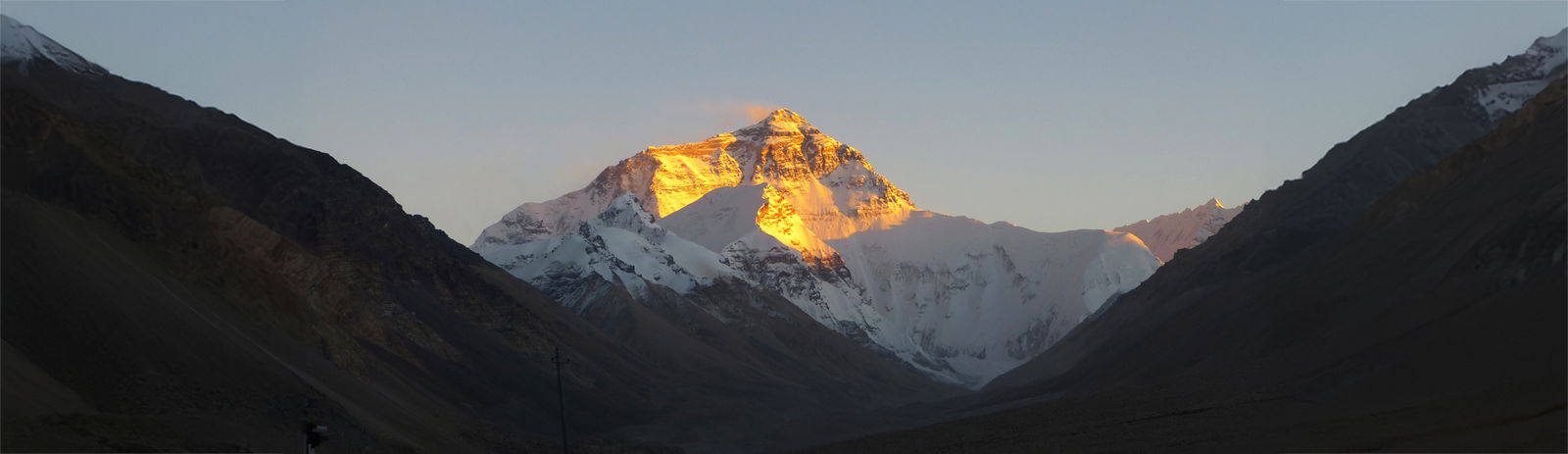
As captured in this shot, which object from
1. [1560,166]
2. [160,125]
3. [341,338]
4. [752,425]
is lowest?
[752,425]

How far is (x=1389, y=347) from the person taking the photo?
72.0 metres

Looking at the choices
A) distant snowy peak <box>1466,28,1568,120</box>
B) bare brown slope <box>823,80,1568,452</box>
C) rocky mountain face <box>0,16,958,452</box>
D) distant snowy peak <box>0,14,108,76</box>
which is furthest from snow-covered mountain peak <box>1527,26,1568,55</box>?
distant snowy peak <box>0,14,108,76</box>

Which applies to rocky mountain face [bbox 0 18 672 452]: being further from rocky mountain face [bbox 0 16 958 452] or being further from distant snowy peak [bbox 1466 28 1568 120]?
distant snowy peak [bbox 1466 28 1568 120]

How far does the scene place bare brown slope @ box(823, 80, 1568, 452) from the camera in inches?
2072

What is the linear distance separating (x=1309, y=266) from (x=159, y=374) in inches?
3197

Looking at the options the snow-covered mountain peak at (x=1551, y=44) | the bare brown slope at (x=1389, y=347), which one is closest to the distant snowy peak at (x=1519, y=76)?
the snow-covered mountain peak at (x=1551, y=44)

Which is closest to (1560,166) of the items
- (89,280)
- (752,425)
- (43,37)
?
(89,280)

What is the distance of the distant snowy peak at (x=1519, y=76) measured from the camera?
14700 centimetres

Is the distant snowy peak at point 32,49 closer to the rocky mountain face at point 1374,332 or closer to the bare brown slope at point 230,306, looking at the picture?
the bare brown slope at point 230,306

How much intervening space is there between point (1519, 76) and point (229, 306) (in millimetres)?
121287

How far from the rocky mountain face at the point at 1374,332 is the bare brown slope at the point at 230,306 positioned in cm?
2904

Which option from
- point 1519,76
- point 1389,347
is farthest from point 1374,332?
point 1519,76

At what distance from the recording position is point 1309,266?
113 metres

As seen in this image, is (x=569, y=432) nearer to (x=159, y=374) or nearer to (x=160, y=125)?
(x=160, y=125)
